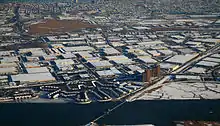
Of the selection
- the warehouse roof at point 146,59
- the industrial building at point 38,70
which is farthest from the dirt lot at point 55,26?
the industrial building at point 38,70

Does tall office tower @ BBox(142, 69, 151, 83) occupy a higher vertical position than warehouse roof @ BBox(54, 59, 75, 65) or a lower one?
higher

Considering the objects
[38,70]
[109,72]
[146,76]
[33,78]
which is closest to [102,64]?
[109,72]

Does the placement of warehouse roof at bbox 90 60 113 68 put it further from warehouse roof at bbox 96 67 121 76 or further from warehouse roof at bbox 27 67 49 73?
warehouse roof at bbox 27 67 49 73

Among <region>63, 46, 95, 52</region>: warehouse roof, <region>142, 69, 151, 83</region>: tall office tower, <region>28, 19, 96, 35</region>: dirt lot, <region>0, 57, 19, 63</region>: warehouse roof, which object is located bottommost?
<region>28, 19, 96, 35</region>: dirt lot

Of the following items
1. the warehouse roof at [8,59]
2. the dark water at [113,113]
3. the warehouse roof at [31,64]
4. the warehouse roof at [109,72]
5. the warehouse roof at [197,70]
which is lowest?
the warehouse roof at [8,59]

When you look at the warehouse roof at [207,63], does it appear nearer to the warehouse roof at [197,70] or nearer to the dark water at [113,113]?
the warehouse roof at [197,70]

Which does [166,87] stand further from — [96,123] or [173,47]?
[173,47]

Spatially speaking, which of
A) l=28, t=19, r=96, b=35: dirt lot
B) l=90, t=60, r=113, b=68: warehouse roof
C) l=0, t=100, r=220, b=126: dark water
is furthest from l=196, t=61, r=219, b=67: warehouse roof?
l=28, t=19, r=96, b=35: dirt lot

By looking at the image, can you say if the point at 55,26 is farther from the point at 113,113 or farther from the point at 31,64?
the point at 113,113
